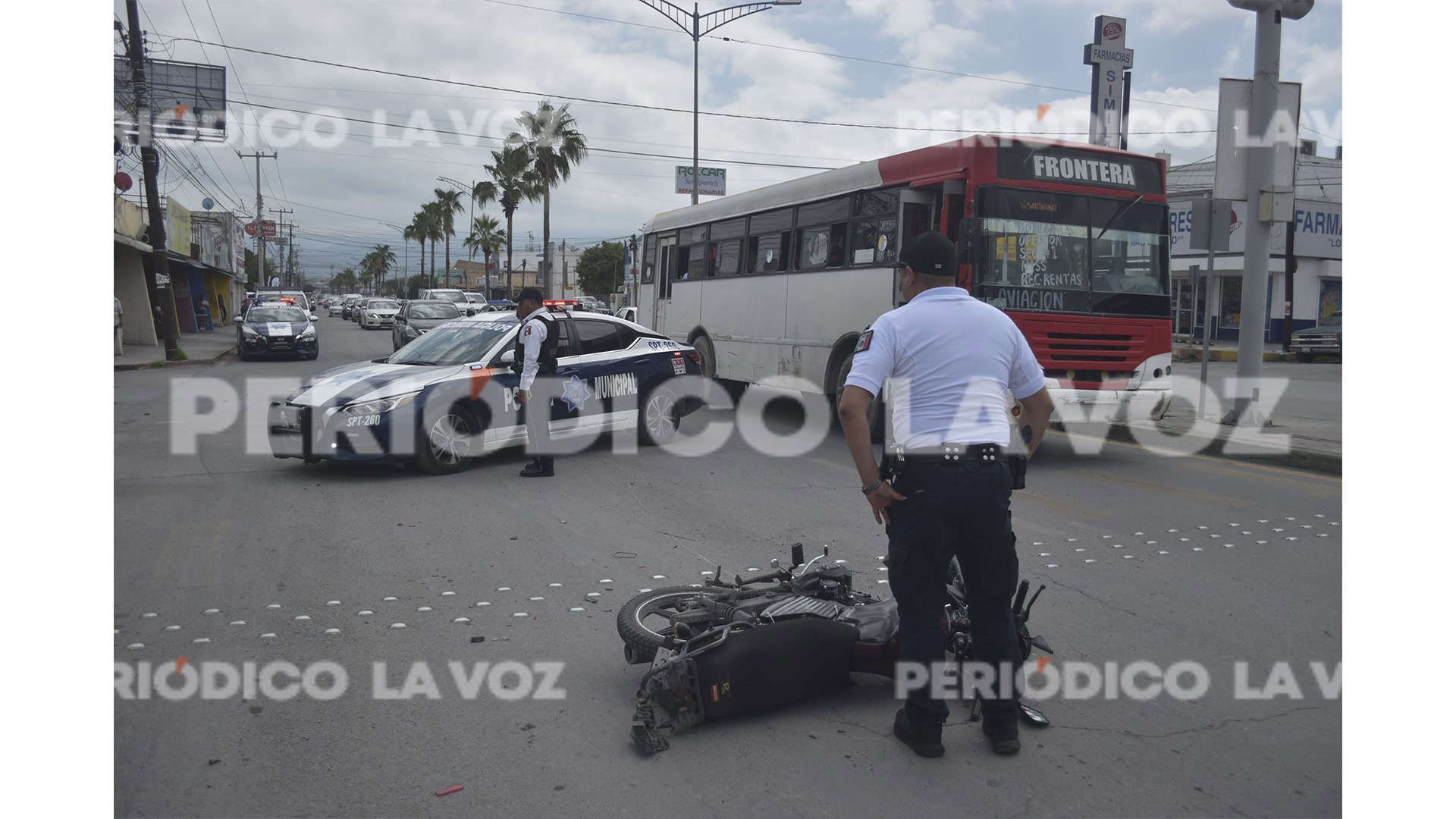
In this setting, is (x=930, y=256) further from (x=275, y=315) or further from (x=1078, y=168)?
(x=275, y=315)

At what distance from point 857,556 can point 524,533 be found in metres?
2.29

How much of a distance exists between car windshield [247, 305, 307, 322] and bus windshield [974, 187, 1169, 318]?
2157 cm

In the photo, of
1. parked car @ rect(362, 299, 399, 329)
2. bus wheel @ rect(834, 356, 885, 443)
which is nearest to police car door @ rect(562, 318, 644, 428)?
bus wheel @ rect(834, 356, 885, 443)

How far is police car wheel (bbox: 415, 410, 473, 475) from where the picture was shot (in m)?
9.17

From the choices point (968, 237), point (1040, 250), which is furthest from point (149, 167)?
point (1040, 250)

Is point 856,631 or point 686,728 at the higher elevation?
point 856,631

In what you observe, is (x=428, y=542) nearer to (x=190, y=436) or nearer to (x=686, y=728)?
(x=686, y=728)

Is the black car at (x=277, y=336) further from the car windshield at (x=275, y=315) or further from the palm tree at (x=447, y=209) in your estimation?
the palm tree at (x=447, y=209)

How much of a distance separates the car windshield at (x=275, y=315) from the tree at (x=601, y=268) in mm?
60985

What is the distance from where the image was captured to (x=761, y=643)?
13.2 feet

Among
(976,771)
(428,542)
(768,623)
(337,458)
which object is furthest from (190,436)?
(976,771)

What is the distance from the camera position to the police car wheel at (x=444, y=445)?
9172 millimetres

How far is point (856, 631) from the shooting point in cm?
423

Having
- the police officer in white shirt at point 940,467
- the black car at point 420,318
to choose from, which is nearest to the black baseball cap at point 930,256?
the police officer in white shirt at point 940,467
